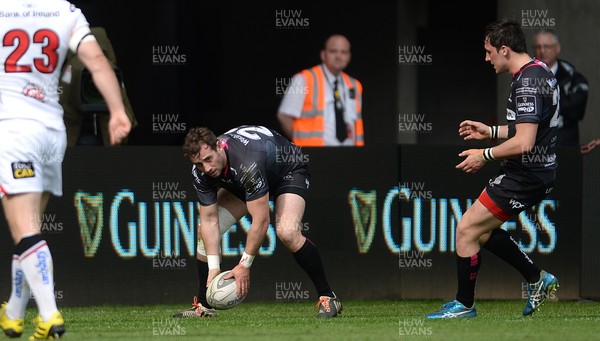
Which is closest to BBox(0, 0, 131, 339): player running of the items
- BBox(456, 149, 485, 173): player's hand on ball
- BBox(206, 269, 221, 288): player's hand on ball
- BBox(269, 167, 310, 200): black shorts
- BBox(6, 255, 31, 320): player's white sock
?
BBox(6, 255, 31, 320): player's white sock

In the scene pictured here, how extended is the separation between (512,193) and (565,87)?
3373mm

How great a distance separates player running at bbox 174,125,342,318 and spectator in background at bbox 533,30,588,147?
3.33m

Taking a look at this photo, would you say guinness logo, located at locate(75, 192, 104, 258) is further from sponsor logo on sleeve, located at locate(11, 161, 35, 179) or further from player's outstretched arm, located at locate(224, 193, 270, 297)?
sponsor logo on sleeve, located at locate(11, 161, 35, 179)

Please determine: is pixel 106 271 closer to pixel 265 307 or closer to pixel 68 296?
pixel 68 296

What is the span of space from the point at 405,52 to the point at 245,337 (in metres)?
8.27

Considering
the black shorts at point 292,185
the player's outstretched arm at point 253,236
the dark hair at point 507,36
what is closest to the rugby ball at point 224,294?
the player's outstretched arm at point 253,236

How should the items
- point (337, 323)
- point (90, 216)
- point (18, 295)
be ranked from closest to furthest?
point (18, 295), point (337, 323), point (90, 216)

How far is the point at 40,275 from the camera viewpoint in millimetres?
7262

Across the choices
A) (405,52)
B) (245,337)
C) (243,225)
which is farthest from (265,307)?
(405,52)

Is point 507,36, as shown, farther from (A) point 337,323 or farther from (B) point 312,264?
(A) point 337,323

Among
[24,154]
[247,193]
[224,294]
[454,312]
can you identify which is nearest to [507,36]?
[454,312]

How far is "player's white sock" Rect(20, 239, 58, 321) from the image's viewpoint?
23.7ft

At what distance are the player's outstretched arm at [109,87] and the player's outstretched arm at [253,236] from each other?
1824 millimetres

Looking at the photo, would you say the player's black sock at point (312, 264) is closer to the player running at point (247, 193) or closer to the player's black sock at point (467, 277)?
the player running at point (247, 193)
